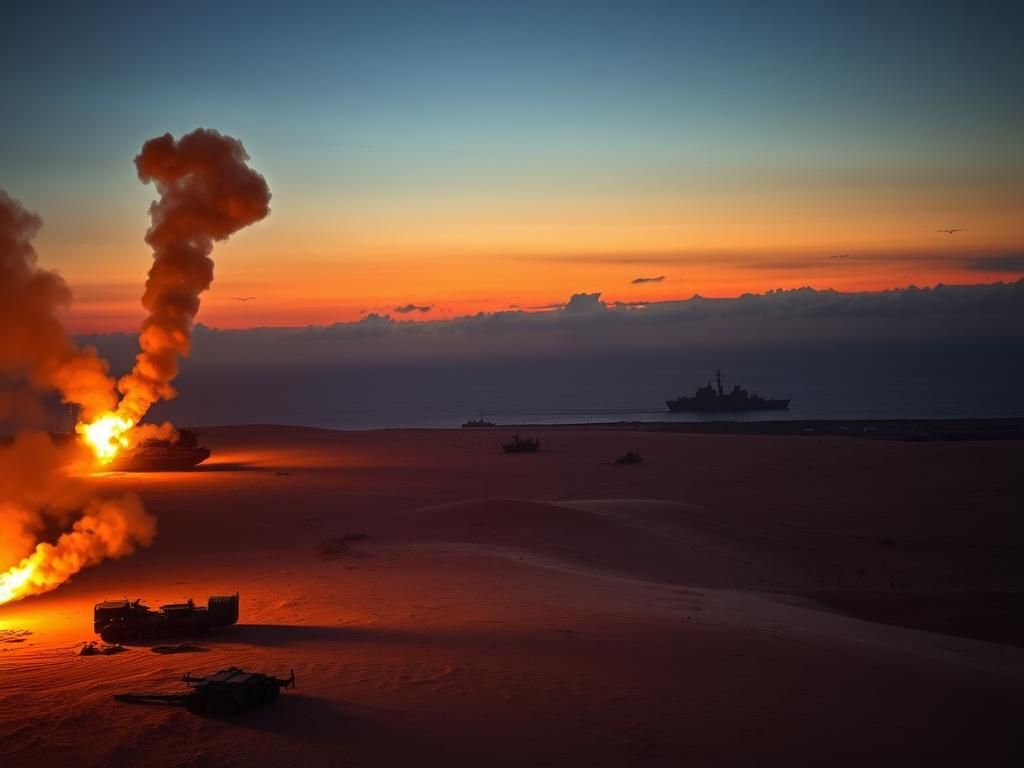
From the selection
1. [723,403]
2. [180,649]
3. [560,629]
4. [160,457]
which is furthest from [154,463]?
[723,403]

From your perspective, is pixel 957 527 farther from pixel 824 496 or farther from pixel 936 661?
pixel 936 661

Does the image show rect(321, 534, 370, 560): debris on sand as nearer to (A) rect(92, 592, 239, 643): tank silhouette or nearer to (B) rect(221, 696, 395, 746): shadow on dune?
(A) rect(92, 592, 239, 643): tank silhouette

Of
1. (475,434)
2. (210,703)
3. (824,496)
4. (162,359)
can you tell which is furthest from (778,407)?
(210,703)

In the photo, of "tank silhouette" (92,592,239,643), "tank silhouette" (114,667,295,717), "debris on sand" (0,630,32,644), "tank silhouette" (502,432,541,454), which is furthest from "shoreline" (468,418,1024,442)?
"tank silhouette" (114,667,295,717)

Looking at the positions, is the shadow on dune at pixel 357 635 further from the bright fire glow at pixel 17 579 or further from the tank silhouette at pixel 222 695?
the bright fire glow at pixel 17 579

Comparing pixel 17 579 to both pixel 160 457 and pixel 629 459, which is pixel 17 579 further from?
pixel 629 459

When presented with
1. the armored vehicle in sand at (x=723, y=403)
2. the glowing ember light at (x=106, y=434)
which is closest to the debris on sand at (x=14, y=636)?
the glowing ember light at (x=106, y=434)
